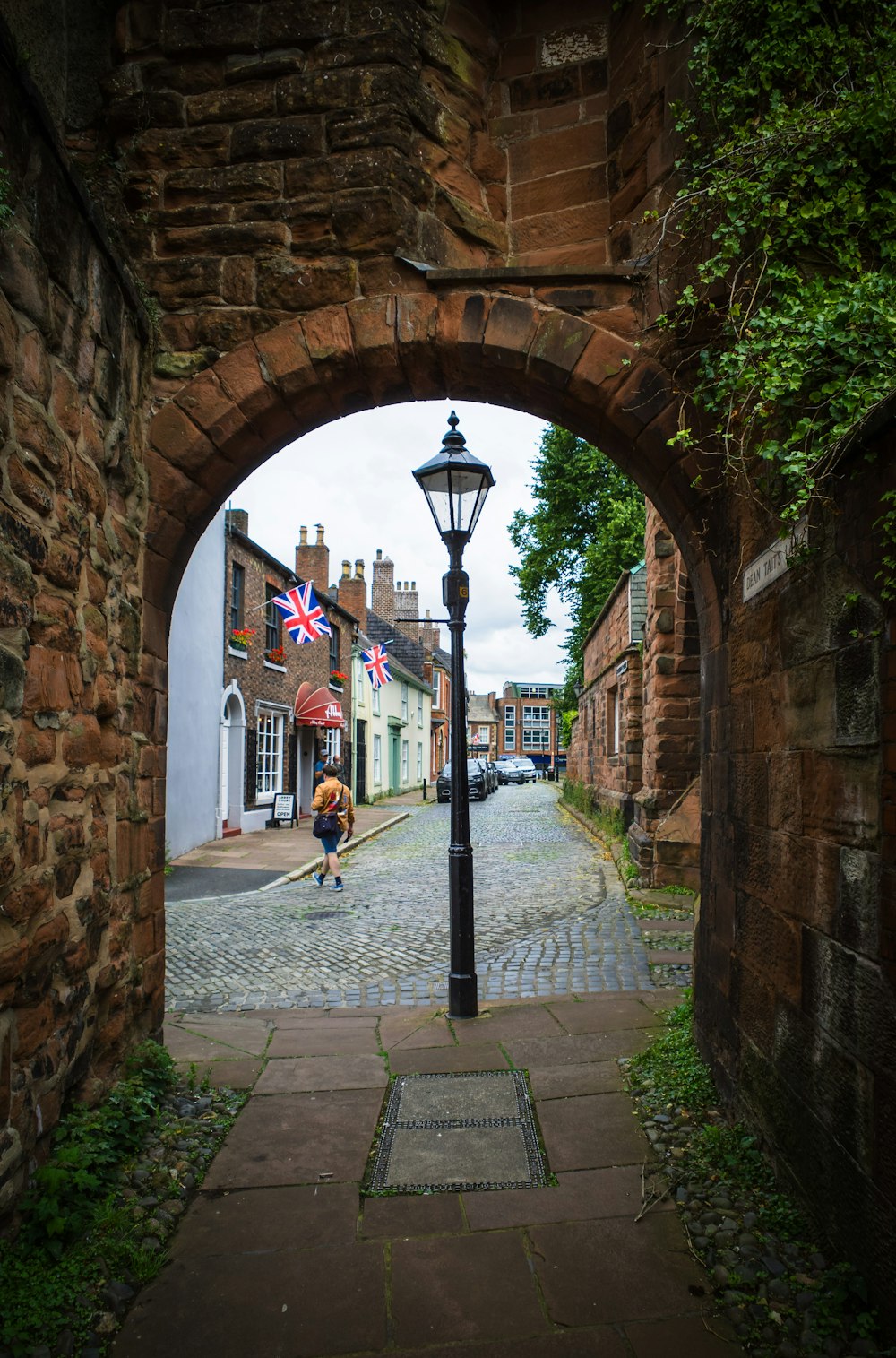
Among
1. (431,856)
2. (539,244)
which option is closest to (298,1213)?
(539,244)

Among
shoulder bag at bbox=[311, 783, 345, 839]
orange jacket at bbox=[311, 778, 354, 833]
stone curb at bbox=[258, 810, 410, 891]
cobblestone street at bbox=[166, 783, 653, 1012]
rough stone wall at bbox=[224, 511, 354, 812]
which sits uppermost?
rough stone wall at bbox=[224, 511, 354, 812]

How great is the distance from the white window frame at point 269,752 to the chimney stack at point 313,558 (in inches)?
220

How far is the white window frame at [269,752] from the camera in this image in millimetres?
16219

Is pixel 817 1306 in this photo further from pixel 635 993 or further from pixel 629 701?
pixel 629 701

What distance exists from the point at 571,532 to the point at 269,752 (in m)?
9.63

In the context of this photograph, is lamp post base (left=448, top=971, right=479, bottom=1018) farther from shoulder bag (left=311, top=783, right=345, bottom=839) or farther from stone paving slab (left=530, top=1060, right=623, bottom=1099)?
shoulder bag (left=311, top=783, right=345, bottom=839)

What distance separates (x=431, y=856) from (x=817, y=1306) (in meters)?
10.6

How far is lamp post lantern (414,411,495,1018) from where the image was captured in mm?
4902

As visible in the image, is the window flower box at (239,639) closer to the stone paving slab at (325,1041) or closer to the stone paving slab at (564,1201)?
the stone paving slab at (325,1041)

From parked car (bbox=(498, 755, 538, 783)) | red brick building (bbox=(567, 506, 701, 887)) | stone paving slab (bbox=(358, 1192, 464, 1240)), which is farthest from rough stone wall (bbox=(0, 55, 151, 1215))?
parked car (bbox=(498, 755, 538, 783))

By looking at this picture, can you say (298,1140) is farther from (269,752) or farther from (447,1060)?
(269,752)

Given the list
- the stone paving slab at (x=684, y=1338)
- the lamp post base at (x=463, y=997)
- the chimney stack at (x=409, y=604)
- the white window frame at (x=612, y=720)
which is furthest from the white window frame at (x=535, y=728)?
the stone paving slab at (x=684, y=1338)

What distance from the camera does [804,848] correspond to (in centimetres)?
267

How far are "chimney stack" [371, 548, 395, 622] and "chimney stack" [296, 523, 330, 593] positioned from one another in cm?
1381
